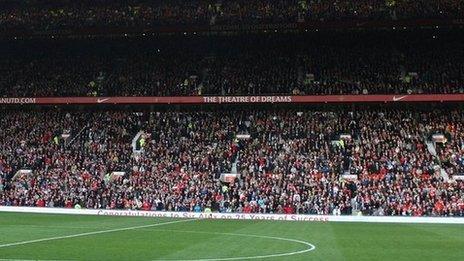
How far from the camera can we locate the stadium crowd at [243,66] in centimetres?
5600

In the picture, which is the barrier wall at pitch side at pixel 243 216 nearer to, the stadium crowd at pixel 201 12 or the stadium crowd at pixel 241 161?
the stadium crowd at pixel 241 161

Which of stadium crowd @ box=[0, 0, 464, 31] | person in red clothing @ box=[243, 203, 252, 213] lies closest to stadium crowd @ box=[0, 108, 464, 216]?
person in red clothing @ box=[243, 203, 252, 213]

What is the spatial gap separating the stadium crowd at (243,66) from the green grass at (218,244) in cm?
2709

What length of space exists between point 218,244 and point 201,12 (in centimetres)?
3996

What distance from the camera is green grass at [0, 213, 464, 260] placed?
61.4ft

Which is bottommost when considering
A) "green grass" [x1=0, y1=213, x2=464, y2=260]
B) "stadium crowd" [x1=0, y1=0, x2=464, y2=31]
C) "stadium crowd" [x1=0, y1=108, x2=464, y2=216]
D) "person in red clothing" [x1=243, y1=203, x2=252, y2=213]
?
"green grass" [x1=0, y1=213, x2=464, y2=260]

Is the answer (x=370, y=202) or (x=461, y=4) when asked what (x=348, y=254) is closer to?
(x=370, y=202)

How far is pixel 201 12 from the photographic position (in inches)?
2343

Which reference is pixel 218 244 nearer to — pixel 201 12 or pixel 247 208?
pixel 247 208

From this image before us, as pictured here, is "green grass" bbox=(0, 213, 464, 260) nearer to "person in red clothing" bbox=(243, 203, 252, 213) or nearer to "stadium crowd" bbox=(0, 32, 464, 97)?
"person in red clothing" bbox=(243, 203, 252, 213)

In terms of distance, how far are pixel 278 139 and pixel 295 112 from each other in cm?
537

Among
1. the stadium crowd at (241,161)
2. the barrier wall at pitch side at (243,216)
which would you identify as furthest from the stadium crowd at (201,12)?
the barrier wall at pitch side at (243,216)

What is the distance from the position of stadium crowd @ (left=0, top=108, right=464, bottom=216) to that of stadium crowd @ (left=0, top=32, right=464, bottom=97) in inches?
84.8

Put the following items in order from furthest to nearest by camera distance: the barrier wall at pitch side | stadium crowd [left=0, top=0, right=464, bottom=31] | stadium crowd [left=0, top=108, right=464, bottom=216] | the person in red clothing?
1. stadium crowd [left=0, top=0, right=464, bottom=31]
2. stadium crowd [left=0, top=108, right=464, bottom=216]
3. the person in red clothing
4. the barrier wall at pitch side
